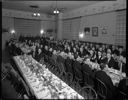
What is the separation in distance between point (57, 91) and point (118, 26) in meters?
8.95

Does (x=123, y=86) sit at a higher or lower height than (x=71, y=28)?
lower

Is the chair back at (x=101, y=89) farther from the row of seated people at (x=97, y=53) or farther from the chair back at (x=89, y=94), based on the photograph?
the row of seated people at (x=97, y=53)

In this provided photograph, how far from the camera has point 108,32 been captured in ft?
37.2

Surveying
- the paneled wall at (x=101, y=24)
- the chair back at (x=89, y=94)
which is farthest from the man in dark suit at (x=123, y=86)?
the paneled wall at (x=101, y=24)

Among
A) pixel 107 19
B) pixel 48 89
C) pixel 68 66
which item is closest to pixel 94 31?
pixel 107 19

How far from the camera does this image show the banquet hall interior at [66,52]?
373 centimetres

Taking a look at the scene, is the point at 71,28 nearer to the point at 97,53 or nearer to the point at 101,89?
the point at 97,53

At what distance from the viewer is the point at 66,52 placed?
9242mm

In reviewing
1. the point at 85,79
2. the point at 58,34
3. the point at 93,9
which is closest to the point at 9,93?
the point at 85,79

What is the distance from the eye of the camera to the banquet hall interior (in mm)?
3735

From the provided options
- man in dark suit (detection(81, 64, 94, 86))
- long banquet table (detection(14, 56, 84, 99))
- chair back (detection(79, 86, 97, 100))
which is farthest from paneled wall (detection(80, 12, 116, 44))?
long banquet table (detection(14, 56, 84, 99))

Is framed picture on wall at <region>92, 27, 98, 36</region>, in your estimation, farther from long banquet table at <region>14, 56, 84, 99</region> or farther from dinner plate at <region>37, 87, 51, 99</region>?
dinner plate at <region>37, 87, 51, 99</region>

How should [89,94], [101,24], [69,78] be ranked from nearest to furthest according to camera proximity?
[89,94] < [69,78] < [101,24]

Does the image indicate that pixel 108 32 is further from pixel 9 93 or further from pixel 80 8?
pixel 9 93
